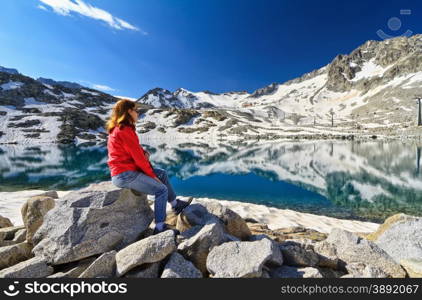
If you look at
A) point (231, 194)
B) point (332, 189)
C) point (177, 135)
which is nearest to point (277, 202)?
point (231, 194)

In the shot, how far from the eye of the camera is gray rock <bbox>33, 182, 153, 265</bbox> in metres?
4.86

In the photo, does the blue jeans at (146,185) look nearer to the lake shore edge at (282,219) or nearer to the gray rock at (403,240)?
the lake shore edge at (282,219)

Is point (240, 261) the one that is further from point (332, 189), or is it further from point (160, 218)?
point (332, 189)

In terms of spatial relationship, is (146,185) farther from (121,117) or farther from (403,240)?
(403,240)

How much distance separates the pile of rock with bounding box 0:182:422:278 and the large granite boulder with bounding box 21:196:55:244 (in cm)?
2

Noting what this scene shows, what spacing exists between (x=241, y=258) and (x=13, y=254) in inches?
194

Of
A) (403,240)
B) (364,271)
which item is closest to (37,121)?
(364,271)

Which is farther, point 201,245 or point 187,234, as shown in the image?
point 187,234

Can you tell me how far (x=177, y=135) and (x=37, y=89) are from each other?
122 meters

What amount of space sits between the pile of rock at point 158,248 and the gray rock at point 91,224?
18mm

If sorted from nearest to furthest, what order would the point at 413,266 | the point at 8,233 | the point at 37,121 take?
the point at 413,266 → the point at 8,233 → the point at 37,121

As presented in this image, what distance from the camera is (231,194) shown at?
69.4 feet

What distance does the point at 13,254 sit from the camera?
517 centimetres

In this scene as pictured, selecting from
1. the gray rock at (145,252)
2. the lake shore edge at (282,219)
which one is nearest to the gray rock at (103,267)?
the gray rock at (145,252)
